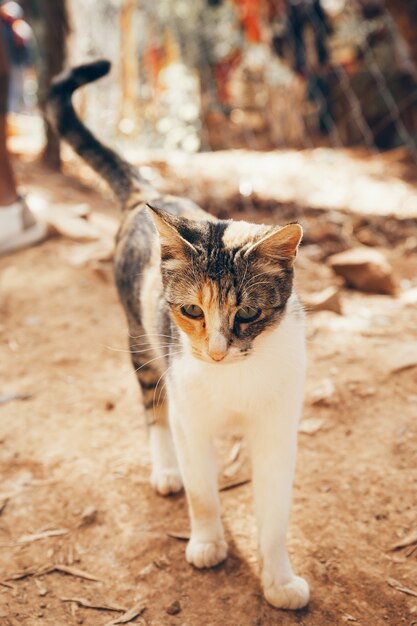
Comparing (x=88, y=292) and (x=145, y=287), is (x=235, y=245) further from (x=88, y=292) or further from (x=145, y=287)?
(x=88, y=292)

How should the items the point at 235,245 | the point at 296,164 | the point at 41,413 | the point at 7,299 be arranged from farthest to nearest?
1. the point at 296,164
2. the point at 7,299
3. the point at 41,413
4. the point at 235,245

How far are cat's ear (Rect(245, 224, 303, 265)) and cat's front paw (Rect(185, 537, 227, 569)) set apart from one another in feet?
3.13

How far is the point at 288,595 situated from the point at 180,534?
18.6 inches

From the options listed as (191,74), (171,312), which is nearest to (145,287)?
(171,312)

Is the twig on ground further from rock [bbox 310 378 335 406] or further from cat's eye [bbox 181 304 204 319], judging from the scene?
cat's eye [bbox 181 304 204 319]

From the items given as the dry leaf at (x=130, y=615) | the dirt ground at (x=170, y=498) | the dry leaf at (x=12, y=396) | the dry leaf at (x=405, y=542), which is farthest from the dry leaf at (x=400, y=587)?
the dry leaf at (x=12, y=396)

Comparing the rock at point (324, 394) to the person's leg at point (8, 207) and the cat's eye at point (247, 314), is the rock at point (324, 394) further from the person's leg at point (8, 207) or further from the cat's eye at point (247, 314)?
the person's leg at point (8, 207)

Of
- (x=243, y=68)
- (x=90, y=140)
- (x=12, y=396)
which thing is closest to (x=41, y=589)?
(x=12, y=396)

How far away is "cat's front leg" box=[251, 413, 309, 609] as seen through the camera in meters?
1.79

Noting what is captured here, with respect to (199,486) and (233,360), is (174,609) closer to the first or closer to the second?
(199,486)

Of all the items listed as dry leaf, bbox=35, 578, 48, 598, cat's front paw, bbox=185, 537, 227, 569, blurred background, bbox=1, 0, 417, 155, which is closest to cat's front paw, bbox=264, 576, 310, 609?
cat's front paw, bbox=185, 537, 227, 569

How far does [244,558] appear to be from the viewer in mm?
2035

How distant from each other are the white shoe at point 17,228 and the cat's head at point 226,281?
2826 mm

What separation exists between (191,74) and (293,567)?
6.70 meters
